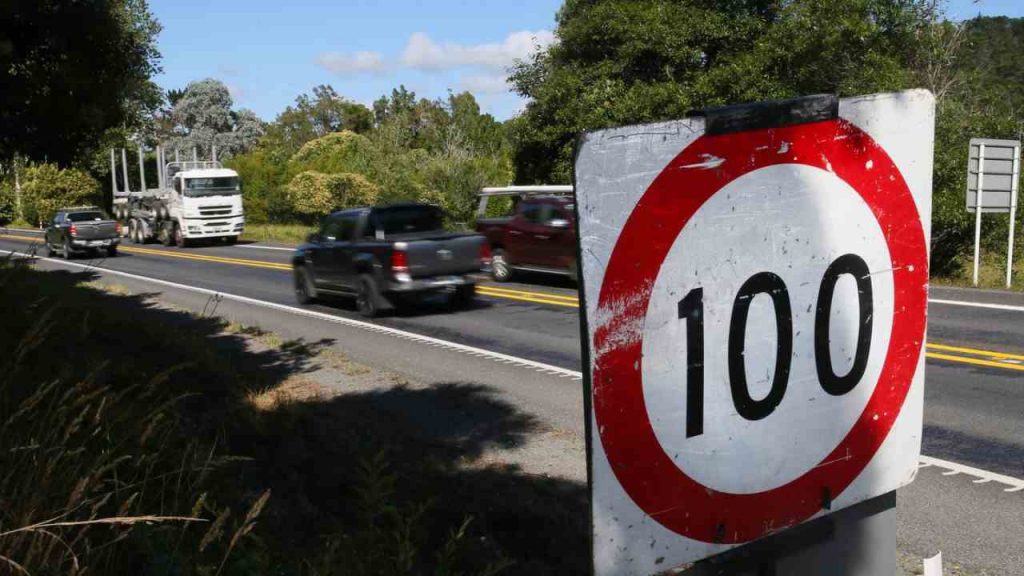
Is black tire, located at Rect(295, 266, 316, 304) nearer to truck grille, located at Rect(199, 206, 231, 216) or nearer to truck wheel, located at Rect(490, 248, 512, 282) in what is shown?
truck wheel, located at Rect(490, 248, 512, 282)

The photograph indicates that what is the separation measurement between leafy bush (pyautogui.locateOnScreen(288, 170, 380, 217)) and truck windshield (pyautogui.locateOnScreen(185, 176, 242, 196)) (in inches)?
218

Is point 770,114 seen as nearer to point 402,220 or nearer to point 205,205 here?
point 402,220

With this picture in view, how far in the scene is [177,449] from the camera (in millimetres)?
4828

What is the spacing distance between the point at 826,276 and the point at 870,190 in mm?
197

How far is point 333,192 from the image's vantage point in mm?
41875

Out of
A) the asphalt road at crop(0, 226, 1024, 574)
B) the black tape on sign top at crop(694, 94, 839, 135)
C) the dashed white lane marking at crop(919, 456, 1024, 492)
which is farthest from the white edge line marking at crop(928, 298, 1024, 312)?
the black tape on sign top at crop(694, 94, 839, 135)

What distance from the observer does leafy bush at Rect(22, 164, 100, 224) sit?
62.5 meters

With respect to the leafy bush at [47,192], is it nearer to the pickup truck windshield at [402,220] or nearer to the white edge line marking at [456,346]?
the white edge line marking at [456,346]

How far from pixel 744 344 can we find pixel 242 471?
13.7 feet

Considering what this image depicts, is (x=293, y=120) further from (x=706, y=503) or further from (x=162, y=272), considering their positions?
(x=706, y=503)

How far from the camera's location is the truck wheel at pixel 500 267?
20.0 m

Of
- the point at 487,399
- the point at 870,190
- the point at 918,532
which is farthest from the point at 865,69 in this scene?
the point at 870,190

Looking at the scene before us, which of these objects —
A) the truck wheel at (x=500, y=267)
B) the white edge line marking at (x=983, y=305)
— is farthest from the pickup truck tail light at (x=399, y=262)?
the white edge line marking at (x=983, y=305)

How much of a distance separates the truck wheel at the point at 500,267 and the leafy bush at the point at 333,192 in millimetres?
21586
